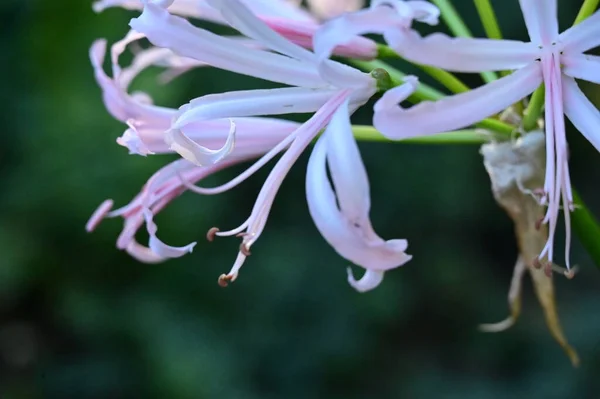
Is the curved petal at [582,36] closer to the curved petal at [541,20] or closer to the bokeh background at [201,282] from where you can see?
the curved petal at [541,20]

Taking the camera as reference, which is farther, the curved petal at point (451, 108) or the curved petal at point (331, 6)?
the curved petal at point (331, 6)

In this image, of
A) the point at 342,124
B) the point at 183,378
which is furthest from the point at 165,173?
the point at 183,378

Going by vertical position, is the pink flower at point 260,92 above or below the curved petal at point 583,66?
below

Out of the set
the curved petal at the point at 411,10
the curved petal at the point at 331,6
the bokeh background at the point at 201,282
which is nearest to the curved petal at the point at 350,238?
the curved petal at the point at 411,10

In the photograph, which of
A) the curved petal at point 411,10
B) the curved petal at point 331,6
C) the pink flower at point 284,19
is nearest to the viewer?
the curved petal at point 411,10

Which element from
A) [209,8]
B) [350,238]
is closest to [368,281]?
[350,238]

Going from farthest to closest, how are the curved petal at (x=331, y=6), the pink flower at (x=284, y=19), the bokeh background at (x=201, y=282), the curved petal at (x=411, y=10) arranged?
the bokeh background at (x=201, y=282) < the curved petal at (x=331, y=6) < the pink flower at (x=284, y=19) < the curved petal at (x=411, y=10)

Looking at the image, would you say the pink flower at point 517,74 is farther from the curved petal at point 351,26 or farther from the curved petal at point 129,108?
the curved petal at point 129,108

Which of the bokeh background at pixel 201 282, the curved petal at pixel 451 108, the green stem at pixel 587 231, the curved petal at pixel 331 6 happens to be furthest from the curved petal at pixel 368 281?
the bokeh background at pixel 201 282

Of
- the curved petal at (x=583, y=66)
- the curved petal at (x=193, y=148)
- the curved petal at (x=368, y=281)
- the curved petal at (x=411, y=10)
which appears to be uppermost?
the curved petal at (x=411, y=10)
